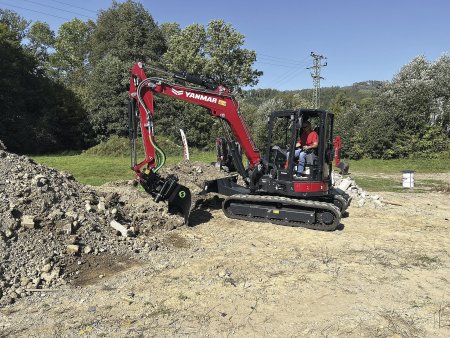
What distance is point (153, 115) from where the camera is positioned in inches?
335

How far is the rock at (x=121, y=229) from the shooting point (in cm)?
678

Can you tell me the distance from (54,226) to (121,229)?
107cm

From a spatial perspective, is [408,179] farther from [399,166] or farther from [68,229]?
[68,229]

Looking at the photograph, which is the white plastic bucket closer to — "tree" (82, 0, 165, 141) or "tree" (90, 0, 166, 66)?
"tree" (82, 0, 165, 141)

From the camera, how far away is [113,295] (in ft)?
16.2

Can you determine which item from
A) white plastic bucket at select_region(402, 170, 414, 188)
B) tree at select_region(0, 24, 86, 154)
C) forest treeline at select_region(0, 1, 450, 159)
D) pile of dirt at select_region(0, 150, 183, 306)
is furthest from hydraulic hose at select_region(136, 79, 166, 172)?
tree at select_region(0, 24, 86, 154)

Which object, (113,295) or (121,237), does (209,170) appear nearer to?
(121,237)

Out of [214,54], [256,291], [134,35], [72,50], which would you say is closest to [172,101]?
[214,54]

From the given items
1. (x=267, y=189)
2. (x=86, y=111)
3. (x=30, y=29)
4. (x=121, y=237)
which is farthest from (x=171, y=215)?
(x=30, y=29)

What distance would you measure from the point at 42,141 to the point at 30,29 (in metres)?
23.4

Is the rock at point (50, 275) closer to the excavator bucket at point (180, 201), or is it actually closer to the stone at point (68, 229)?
the stone at point (68, 229)

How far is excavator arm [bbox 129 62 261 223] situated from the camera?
798 cm

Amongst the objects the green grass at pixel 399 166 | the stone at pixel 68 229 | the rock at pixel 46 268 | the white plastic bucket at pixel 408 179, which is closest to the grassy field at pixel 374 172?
the green grass at pixel 399 166

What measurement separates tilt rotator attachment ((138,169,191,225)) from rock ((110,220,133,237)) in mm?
1164
